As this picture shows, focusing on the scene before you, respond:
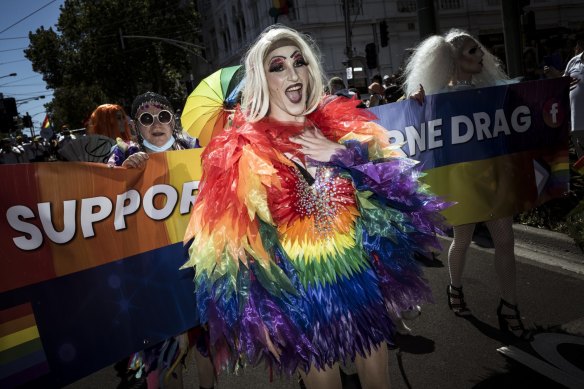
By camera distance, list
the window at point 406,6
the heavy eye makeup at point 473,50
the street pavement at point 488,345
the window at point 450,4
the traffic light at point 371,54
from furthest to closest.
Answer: the window at point 450,4 → the window at point 406,6 → the traffic light at point 371,54 → the heavy eye makeup at point 473,50 → the street pavement at point 488,345

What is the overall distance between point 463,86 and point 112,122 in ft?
9.32

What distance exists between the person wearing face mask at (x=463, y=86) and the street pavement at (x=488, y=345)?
0.15 metres

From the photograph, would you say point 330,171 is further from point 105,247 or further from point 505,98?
point 505,98

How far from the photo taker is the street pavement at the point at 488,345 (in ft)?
8.42

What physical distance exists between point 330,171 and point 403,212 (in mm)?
363

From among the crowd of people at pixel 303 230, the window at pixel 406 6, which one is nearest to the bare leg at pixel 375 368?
the crowd of people at pixel 303 230

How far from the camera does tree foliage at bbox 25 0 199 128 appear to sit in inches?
1400

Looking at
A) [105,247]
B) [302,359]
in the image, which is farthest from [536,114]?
[105,247]

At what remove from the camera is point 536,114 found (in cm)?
347

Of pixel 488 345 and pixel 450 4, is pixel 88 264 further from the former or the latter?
pixel 450 4

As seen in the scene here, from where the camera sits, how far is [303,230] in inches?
73.2

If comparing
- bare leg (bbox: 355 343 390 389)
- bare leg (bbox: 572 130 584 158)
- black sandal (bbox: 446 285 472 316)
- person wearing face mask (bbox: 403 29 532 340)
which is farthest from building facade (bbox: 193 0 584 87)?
bare leg (bbox: 355 343 390 389)

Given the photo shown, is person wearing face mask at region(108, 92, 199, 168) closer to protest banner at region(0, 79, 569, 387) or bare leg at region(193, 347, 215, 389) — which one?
protest banner at region(0, 79, 569, 387)

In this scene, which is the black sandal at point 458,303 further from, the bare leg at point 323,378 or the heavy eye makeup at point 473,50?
the bare leg at point 323,378
